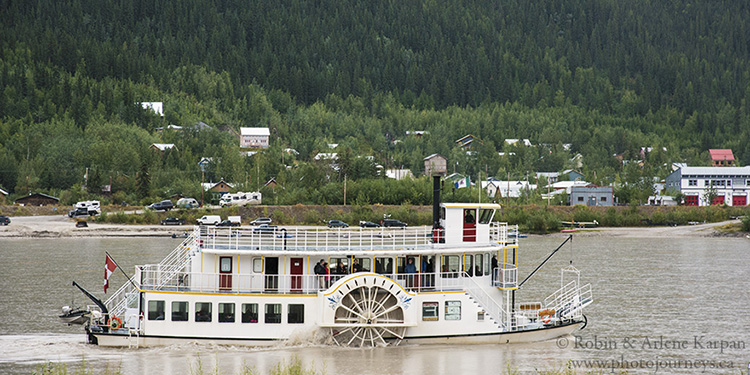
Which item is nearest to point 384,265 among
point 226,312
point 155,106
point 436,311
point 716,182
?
point 436,311

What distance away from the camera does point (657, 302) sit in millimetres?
45812

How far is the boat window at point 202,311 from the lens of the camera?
30453 mm

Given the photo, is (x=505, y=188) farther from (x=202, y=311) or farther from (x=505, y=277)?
(x=202, y=311)

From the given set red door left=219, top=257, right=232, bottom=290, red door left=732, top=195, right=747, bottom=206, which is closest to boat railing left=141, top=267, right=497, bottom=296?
red door left=219, top=257, right=232, bottom=290

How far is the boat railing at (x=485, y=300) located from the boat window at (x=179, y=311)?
961 centimetres

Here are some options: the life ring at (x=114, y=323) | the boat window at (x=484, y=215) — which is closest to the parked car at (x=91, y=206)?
the life ring at (x=114, y=323)

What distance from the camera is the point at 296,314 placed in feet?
101

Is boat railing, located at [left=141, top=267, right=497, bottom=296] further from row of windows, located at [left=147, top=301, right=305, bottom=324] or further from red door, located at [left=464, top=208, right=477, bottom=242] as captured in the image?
red door, located at [left=464, top=208, right=477, bottom=242]

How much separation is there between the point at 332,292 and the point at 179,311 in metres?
5.17

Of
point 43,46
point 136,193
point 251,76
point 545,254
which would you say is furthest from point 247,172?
point 251,76

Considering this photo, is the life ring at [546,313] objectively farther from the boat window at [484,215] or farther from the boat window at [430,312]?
the boat window at [430,312]

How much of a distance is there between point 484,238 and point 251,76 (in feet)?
564

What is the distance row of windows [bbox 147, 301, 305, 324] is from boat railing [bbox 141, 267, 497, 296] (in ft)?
1.78

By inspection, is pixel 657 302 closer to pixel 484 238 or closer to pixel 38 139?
pixel 484 238
